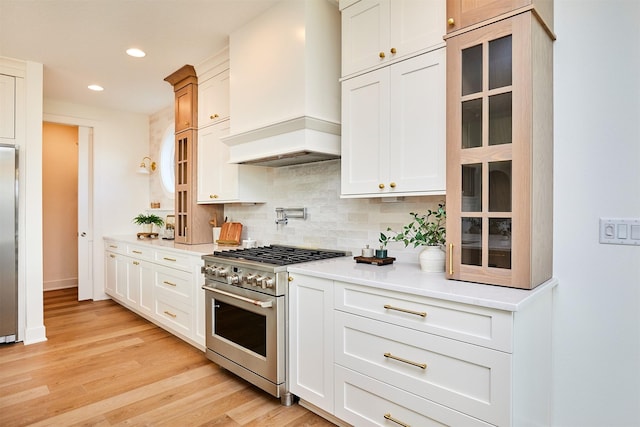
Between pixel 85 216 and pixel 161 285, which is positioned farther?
pixel 85 216

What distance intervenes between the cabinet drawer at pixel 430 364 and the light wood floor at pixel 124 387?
1.89 ft

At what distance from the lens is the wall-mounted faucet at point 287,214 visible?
9.94ft

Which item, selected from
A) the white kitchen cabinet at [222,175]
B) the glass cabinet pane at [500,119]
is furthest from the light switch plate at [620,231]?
the white kitchen cabinet at [222,175]

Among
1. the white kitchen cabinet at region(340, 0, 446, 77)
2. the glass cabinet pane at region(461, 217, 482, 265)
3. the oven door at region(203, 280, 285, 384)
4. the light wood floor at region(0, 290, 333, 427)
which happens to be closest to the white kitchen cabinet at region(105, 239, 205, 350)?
the light wood floor at region(0, 290, 333, 427)

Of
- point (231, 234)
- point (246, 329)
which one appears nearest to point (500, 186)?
point (246, 329)

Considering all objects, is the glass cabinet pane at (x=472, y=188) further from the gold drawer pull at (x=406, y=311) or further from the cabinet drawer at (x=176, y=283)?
the cabinet drawer at (x=176, y=283)

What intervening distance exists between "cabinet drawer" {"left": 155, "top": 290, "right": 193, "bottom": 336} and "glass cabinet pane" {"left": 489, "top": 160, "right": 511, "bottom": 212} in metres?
→ 2.53

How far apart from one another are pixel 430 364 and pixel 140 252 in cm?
333

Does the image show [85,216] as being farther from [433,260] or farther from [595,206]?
[595,206]

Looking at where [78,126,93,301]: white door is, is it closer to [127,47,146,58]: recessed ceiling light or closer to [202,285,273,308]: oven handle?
[127,47,146,58]: recessed ceiling light

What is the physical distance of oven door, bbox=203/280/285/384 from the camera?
86.3 inches

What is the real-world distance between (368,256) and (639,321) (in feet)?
4.27

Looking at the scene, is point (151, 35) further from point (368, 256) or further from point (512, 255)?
point (512, 255)

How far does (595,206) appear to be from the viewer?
166 centimetres
